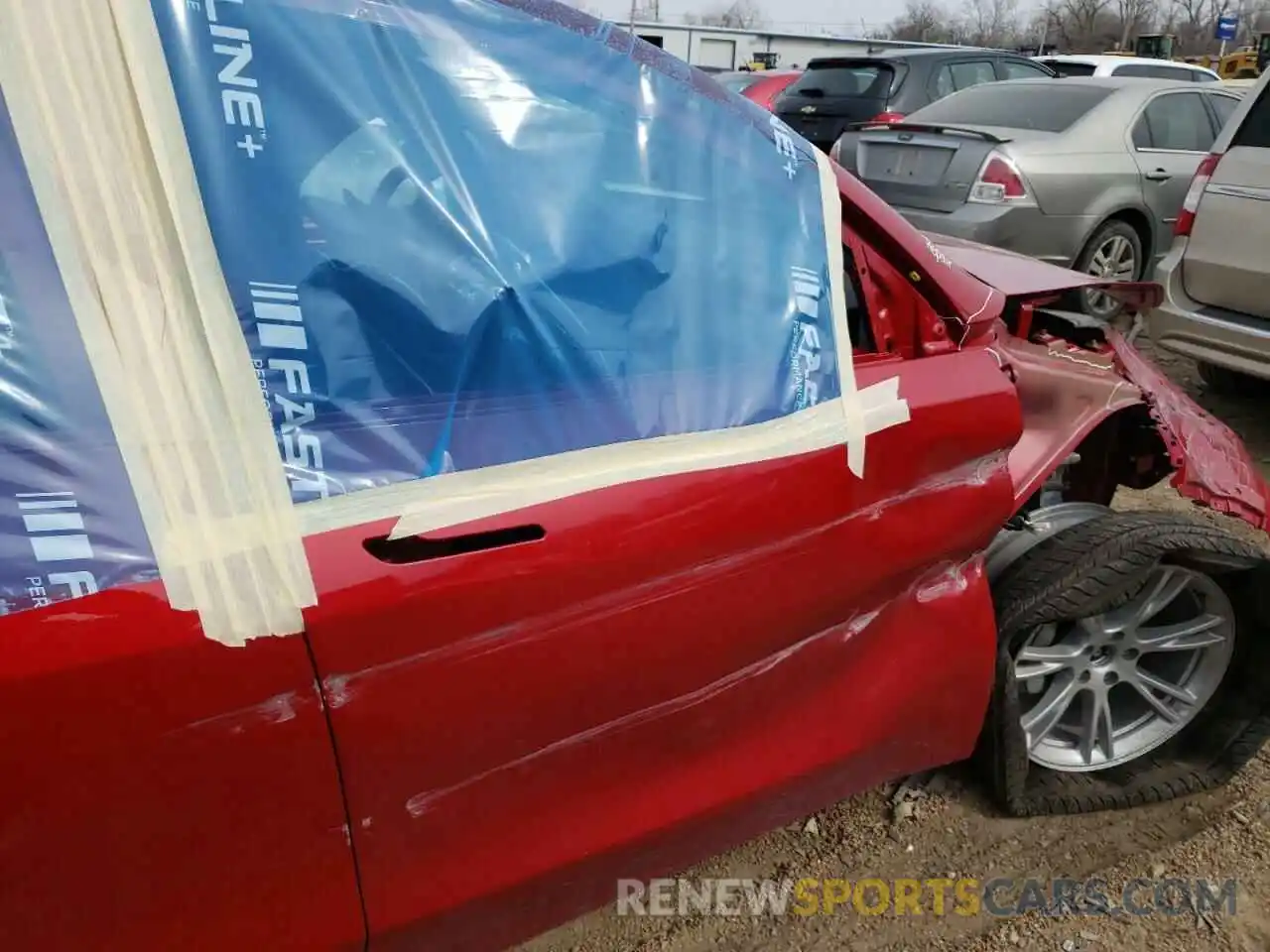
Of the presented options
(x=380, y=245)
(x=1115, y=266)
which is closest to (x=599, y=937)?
(x=380, y=245)

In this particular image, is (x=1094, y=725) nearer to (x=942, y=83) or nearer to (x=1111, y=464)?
(x=1111, y=464)

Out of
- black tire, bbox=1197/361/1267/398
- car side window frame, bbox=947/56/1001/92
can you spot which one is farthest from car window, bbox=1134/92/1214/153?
car side window frame, bbox=947/56/1001/92

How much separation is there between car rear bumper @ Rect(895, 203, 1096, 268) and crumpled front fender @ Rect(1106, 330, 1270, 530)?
3.37 metres

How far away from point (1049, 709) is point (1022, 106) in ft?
17.7

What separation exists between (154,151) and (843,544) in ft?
3.92

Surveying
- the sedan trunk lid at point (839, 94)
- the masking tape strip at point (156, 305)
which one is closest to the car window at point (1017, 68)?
the sedan trunk lid at point (839, 94)

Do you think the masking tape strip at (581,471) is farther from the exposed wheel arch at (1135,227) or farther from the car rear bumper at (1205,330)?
the exposed wheel arch at (1135,227)

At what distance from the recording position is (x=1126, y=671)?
2447mm

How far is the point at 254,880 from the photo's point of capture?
4.31 ft

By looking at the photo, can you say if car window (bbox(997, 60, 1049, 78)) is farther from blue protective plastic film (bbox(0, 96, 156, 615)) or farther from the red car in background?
blue protective plastic film (bbox(0, 96, 156, 615))

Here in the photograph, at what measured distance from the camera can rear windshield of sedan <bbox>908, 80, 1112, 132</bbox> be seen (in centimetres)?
634

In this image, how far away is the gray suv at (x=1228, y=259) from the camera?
434 cm

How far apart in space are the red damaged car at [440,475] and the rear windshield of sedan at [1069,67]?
1133 cm

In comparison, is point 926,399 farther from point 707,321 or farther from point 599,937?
point 599,937
